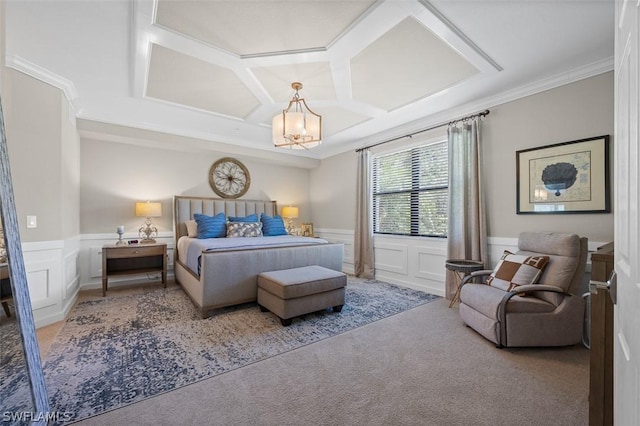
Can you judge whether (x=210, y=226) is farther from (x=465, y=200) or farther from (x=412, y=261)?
(x=465, y=200)

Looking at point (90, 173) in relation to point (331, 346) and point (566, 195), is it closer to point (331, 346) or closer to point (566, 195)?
point (331, 346)

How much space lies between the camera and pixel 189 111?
3805mm

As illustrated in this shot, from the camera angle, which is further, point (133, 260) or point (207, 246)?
point (133, 260)

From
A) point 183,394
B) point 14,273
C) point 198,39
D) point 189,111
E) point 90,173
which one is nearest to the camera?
point 14,273

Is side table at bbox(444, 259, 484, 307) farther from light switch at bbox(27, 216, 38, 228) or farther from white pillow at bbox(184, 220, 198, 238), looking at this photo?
light switch at bbox(27, 216, 38, 228)

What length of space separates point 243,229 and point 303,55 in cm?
293

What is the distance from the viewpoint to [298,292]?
281 centimetres

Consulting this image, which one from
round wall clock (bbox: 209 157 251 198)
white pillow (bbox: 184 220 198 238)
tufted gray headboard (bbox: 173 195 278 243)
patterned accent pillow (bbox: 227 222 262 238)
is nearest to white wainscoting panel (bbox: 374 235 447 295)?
patterned accent pillow (bbox: 227 222 262 238)

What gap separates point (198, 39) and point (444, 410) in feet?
10.5

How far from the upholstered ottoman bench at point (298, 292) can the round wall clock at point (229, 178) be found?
2731 millimetres

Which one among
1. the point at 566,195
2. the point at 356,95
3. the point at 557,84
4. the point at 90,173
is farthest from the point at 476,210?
the point at 90,173

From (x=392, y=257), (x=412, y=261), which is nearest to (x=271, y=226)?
(x=392, y=257)

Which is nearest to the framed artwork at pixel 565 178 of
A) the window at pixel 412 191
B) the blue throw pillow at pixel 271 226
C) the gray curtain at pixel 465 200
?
the gray curtain at pixel 465 200

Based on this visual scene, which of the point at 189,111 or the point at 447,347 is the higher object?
the point at 189,111
